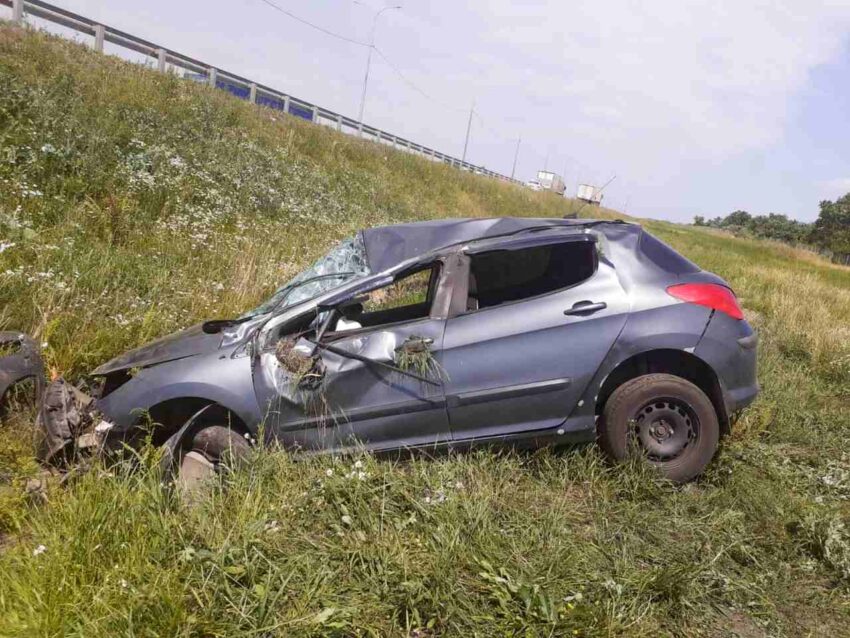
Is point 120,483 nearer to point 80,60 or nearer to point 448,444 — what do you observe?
point 448,444

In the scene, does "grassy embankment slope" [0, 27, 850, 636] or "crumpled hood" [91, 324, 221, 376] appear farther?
"crumpled hood" [91, 324, 221, 376]

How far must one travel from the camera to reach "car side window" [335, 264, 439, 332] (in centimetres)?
390

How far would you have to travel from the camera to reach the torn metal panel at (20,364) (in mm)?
3775

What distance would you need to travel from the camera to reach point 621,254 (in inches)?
151

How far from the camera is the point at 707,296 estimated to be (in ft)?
12.3

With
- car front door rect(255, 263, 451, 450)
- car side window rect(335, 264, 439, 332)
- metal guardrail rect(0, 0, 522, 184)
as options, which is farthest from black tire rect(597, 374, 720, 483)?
metal guardrail rect(0, 0, 522, 184)

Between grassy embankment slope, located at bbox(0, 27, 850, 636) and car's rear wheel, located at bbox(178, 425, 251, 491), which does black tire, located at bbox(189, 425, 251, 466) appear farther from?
grassy embankment slope, located at bbox(0, 27, 850, 636)

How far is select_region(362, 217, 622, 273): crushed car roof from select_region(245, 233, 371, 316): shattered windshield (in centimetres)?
8

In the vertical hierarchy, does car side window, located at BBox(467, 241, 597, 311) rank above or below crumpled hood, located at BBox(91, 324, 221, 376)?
above

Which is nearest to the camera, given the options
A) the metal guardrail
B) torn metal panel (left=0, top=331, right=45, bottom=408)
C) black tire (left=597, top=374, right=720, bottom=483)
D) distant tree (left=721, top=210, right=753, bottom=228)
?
black tire (left=597, top=374, right=720, bottom=483)

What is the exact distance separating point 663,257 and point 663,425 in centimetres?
110

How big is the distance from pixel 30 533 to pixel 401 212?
529 inches

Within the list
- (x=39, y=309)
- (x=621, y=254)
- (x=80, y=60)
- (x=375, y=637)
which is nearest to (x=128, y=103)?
(x=80, y=60)

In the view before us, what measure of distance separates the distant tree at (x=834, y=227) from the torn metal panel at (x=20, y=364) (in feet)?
227
